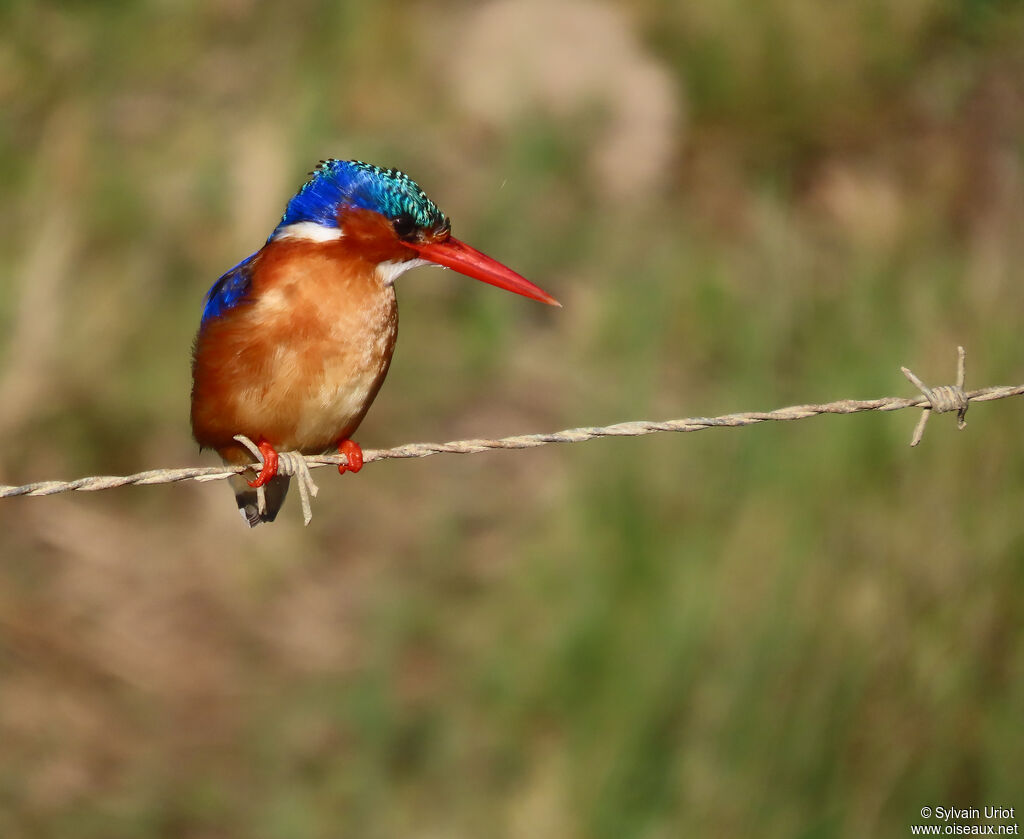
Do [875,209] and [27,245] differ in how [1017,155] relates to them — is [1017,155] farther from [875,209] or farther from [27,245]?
[27,245]

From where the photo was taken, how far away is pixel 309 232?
9.62ft

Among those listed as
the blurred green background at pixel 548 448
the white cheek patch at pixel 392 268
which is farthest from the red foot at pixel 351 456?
the blurred green background at pixel 548 448

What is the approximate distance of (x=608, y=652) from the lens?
5.05 metres

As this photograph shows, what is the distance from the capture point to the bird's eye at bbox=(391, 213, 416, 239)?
9.53 feet

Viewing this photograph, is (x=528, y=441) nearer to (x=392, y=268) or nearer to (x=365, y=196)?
(x=392, y=268)

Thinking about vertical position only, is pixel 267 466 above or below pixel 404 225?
below

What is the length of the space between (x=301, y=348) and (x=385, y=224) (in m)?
0.32

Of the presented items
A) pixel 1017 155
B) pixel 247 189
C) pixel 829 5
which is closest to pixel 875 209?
pixel 1017 155

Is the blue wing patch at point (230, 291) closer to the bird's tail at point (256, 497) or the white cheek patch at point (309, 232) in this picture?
the white cheek patch at point (309, 232)

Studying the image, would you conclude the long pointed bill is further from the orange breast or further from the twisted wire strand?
the twisted wire strand

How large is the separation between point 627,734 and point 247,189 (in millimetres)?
3056

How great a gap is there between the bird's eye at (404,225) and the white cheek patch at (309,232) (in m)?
0.11

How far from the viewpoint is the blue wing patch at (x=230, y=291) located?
9.43 feet

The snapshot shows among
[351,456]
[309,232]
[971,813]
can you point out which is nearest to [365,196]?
[309,232]
